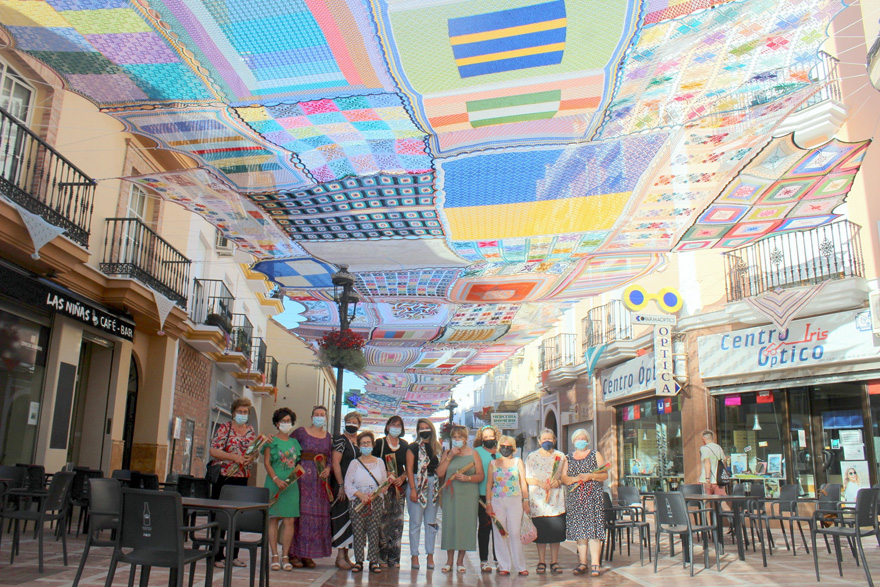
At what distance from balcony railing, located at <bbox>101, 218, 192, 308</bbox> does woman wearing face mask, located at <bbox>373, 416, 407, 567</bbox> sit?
5.75m

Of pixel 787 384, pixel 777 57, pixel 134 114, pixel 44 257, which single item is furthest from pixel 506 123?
pixel 787 384

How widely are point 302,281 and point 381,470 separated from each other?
5.11m

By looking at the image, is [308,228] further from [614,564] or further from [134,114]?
[614,564]

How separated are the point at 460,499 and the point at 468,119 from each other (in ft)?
12.6

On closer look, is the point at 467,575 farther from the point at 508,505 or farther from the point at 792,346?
the point at 792,346

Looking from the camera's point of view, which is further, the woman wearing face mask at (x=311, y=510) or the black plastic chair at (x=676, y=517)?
the black plastic chair at (x=676, y=517)

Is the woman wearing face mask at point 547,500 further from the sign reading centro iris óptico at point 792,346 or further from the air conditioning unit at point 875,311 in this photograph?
the sign reading centro iris óptico at point 792,346

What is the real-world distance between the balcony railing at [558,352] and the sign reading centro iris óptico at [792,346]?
25.0ft

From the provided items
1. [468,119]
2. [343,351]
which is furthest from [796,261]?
[468,119]

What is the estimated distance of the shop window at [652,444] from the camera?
15930 mm

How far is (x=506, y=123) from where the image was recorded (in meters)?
6.40

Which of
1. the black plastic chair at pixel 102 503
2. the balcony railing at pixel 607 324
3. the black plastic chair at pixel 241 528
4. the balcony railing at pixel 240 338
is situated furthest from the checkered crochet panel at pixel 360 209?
the balcony railing at pixel 607 324

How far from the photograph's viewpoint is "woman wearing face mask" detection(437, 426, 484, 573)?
7227 mm

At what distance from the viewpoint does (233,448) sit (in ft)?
22.7
